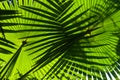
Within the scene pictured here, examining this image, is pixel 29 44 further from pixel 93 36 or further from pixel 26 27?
pixel 93 36

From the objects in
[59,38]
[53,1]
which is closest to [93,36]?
[59,38]

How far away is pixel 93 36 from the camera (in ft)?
5.43

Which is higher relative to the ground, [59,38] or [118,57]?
[59,38]

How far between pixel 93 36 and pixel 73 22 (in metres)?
0.16

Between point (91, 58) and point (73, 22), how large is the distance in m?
0.28

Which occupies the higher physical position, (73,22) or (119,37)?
(73,22)

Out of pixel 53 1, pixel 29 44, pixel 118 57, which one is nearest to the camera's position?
pixel 53 1

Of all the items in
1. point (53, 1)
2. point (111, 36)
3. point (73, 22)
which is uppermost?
point (53, 1)

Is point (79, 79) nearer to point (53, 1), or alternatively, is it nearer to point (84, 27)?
point (84, 27)

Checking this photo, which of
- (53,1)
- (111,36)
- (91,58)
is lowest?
(91,58)

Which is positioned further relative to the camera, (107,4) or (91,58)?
(91,58)

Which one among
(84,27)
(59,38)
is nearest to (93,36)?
(84,27)

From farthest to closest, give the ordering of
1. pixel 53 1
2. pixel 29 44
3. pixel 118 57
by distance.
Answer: pixel 118 57, pixel 29 44, pixel 53 1

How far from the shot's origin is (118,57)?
1.84 metres
